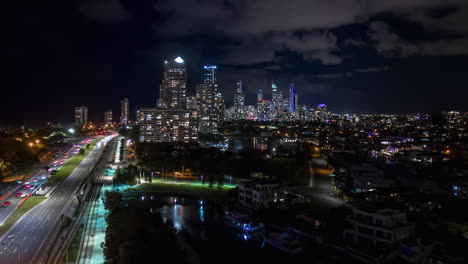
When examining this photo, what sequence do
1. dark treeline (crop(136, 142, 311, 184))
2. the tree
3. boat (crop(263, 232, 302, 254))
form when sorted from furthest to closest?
dark treeline (crop(136, 142, 311, 184))
the tree
boat (crop(263, 232, 302, 254))

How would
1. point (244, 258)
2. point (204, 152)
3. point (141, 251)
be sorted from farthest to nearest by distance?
point (204, 152)
point (244, 258)
point (141, 251)

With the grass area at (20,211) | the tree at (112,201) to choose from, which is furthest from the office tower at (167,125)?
the tree at (112,201)

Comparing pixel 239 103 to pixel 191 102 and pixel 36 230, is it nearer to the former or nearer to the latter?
pixel 191 102

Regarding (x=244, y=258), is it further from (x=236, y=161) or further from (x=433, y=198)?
(x=236, y=161)

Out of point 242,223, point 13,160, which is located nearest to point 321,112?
point 13,160

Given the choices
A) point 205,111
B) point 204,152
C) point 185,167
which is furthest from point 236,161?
point 205,111

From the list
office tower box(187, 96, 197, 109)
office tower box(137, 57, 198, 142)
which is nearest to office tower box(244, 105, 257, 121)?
office tower box(187, 96, 197, 109)

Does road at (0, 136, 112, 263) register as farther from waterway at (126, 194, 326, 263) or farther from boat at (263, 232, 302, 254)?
boat at (263, 232, 302, 254)
